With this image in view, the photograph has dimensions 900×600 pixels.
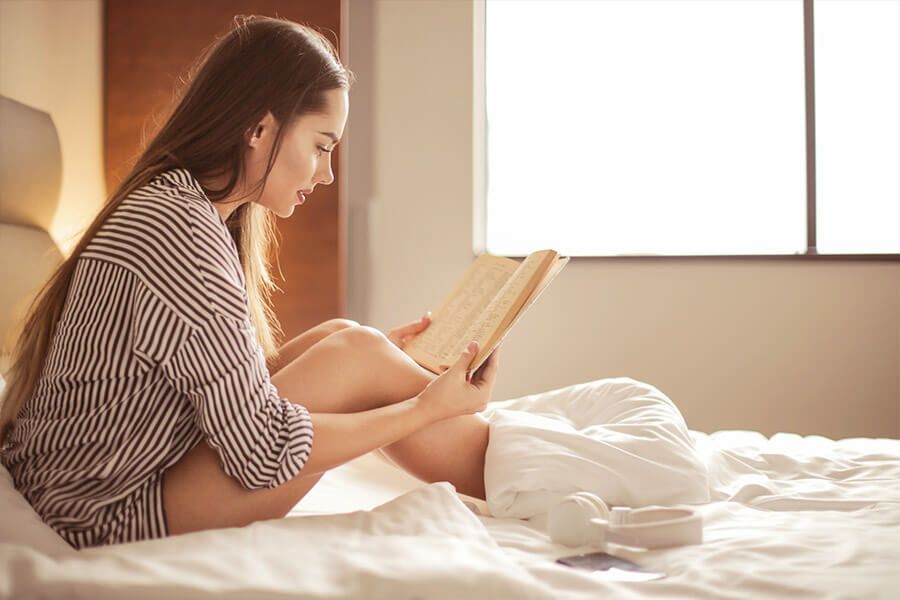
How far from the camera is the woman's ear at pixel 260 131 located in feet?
3.70

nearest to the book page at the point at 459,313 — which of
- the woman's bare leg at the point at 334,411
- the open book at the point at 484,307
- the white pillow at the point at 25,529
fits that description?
the open book at the point at 484,307

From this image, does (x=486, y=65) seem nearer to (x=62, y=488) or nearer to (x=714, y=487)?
(x=714, y=487)

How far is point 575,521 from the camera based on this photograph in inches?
41.2

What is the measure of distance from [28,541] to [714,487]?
3.22 ft

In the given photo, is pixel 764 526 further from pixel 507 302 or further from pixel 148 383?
pixel 148 383

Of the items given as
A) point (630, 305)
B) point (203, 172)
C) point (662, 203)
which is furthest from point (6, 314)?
point (662, 203)

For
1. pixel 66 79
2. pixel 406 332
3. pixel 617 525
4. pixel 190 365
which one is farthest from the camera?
pixel 66 79

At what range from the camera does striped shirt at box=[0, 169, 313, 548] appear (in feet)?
3.05

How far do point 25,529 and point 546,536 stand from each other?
63 cm

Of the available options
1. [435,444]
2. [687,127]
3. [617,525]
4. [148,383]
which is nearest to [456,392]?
[435,444]

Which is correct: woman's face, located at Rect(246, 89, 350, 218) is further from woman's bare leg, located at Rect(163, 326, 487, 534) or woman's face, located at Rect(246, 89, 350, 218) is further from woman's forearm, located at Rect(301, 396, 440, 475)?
woman's forearm, located at Rect(301, 396, 440, 475)

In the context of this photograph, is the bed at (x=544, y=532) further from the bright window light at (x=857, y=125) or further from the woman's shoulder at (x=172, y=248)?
the bright window light at (x=857, y=125)

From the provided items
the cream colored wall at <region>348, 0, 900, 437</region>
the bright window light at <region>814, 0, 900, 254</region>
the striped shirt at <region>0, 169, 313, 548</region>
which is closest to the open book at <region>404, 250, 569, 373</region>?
the striped shirt at <region>0, 169, 313, 548</region>

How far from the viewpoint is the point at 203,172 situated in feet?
3.70
